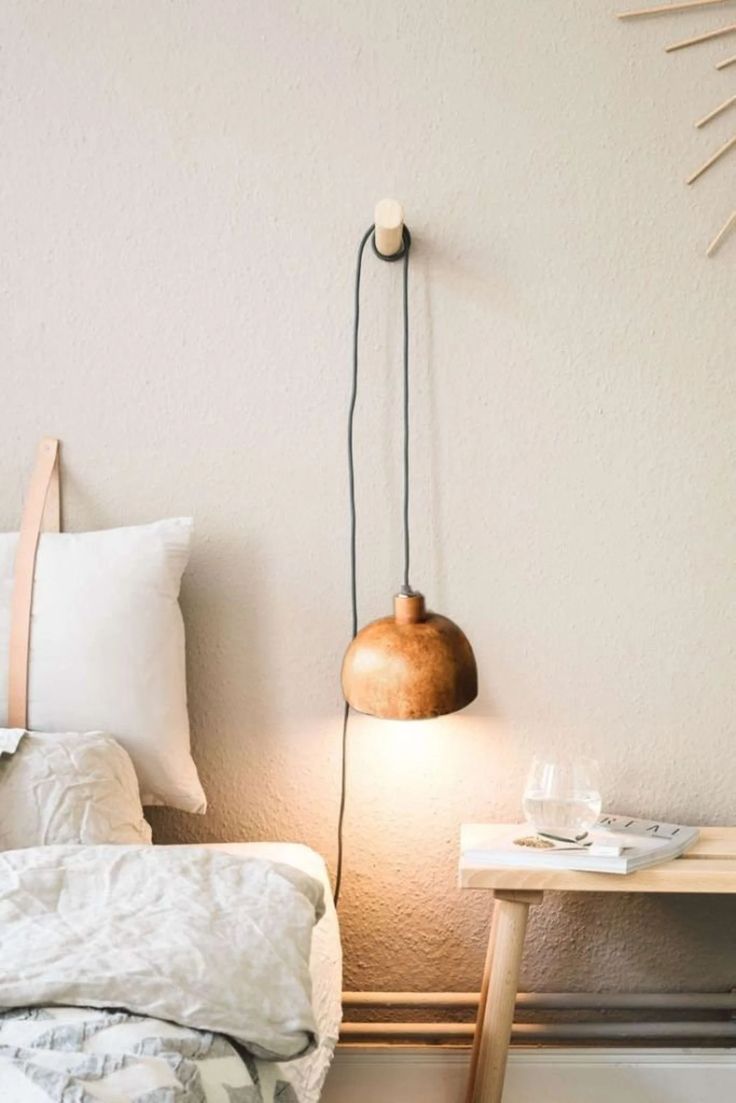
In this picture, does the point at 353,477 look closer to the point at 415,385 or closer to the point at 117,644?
the point at 415,385

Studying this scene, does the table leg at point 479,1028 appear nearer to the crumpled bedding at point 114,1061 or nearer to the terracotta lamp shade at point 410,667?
the terracotta lamp shade at point 410,667

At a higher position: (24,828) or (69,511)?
(69,511)

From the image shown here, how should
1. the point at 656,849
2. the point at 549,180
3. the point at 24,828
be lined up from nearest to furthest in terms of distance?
the point at 24,828, the point at 656,849, the point at 549,180

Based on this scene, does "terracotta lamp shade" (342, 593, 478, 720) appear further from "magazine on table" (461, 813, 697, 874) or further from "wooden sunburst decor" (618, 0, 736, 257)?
"wooden sunburst decor" (618, 0, 736, 257)

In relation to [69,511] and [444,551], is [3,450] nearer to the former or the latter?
[69,511]

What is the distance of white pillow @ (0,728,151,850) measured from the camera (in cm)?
145

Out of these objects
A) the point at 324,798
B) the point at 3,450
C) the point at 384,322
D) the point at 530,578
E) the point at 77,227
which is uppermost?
the point at 77,227

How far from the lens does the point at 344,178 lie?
1.81 meters

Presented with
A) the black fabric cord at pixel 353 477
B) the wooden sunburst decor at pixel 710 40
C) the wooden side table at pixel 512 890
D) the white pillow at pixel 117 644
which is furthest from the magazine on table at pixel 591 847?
the wooden sunburst decor at pixel 710 40

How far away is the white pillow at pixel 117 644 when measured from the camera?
1.66 m

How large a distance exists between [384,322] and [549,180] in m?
0.34

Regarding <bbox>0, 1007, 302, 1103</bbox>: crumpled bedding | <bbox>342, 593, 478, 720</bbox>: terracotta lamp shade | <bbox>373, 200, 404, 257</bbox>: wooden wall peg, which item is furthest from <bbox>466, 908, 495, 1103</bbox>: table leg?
<bbox>373, 200, 404, 257</bbox>: wooden wall peg

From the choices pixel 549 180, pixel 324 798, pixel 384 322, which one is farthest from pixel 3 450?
pixel 549 180

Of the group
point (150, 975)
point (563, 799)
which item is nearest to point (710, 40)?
point (563, 799)
